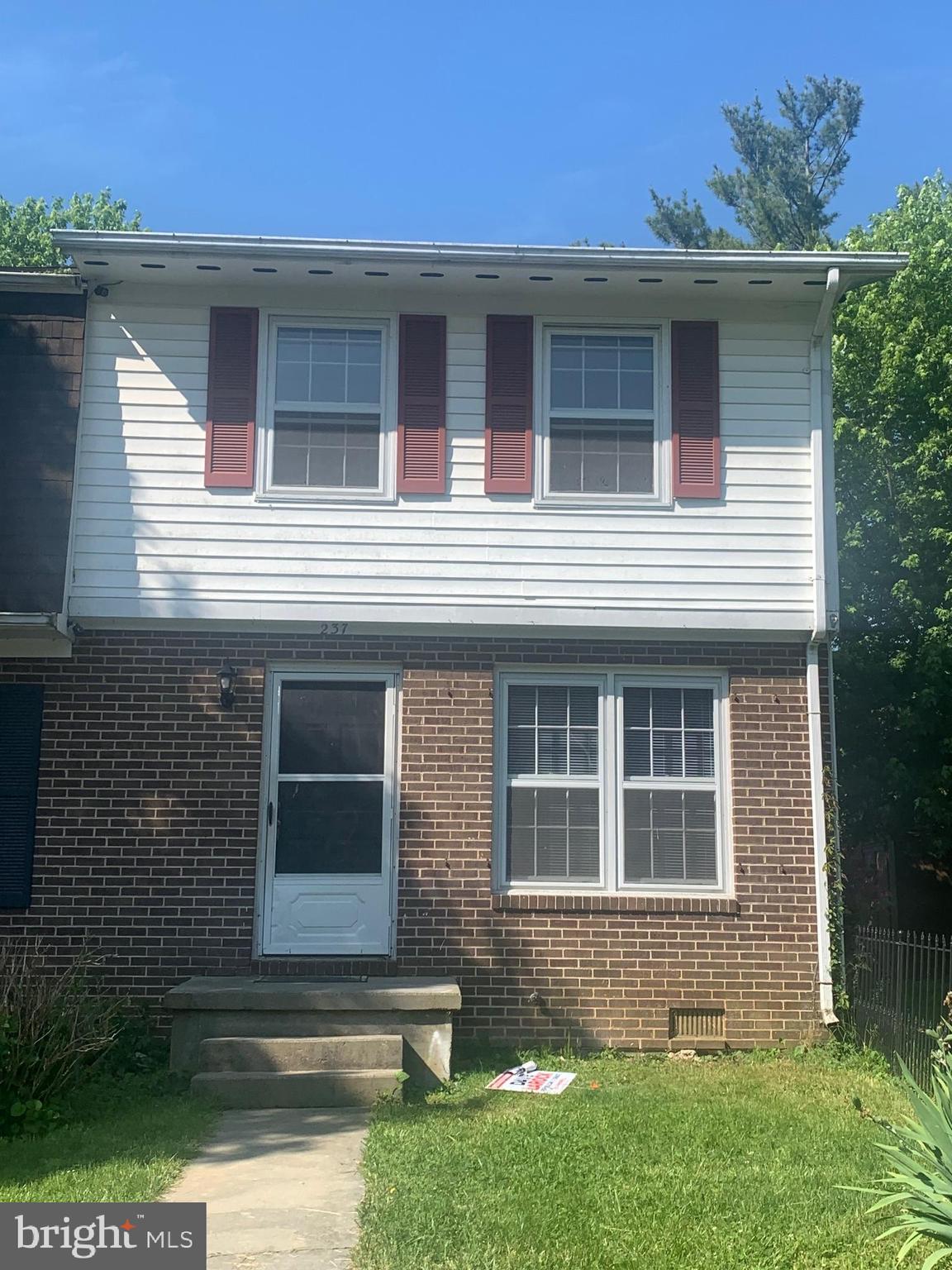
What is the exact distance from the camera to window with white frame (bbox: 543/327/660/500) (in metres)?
9.24

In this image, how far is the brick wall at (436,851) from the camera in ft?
28.2

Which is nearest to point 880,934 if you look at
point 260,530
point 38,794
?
point 260,530

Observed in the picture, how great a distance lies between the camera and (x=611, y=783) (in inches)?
353

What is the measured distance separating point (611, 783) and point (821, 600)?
2.08m

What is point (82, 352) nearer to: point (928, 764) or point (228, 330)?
point (228, 330)

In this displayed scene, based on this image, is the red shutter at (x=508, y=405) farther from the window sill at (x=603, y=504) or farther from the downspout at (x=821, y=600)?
the downspout at (x=821, y=600)

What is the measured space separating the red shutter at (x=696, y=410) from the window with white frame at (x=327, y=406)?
2267 mm

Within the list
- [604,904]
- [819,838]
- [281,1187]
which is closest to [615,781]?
[604,904]

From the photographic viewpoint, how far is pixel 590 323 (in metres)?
9.39

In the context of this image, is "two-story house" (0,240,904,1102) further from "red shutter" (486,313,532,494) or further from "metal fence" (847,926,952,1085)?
"metal fence" (847,926,952,1085)

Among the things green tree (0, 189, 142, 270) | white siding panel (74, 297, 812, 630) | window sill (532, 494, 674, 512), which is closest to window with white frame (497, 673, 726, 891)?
white siding panel (74, 297, 812, 630)

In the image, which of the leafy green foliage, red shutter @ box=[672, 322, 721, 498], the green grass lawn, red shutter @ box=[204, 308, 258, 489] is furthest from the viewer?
red shutter @ box=[672, 322, 721, 498]

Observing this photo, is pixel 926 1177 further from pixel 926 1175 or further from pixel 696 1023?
pixel 696 1023

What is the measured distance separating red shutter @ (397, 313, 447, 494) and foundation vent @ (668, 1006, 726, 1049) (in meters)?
4.21
